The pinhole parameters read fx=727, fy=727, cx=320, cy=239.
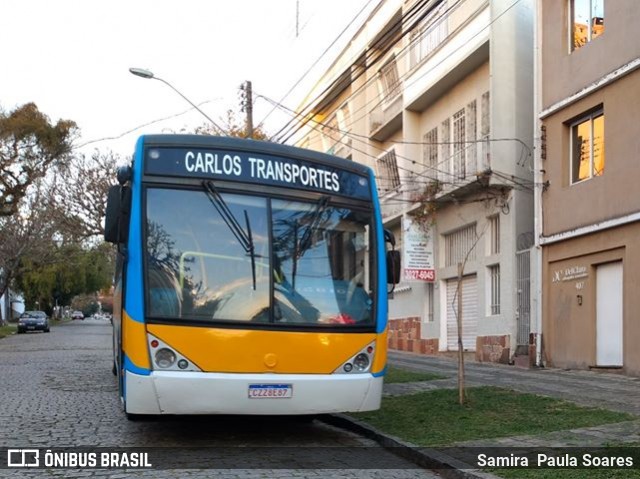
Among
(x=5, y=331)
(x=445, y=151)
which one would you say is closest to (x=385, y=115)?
(x=445, y=151)

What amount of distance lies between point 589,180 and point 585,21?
11.1 ft

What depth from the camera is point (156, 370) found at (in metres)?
6.57

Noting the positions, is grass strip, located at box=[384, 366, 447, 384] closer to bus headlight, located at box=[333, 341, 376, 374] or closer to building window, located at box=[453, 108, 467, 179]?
bus headlight, located at box=[333, 341, 376, 374]

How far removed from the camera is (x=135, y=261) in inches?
269

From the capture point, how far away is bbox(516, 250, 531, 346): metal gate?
16.3 metres

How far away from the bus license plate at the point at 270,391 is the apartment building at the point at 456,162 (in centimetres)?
807

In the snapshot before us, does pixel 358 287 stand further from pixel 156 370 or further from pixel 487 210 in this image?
pixel 487 210

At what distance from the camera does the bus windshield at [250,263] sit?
269 inches

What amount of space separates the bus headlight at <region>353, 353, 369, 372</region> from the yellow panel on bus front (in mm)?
74

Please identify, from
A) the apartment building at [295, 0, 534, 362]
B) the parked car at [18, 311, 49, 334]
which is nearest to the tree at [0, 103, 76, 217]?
the parked car at [18, 311, 49, 334]

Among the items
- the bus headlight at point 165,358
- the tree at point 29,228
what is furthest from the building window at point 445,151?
the tree at point 29,228

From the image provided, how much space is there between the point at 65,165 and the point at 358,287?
1170 inches

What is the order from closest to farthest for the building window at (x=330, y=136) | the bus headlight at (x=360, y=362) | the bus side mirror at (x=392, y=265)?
1. the bus headlight at (x=360, y=362)
2. the bus side mirror at (x=392, y=265)
3. the building window at (x=330, y=136)

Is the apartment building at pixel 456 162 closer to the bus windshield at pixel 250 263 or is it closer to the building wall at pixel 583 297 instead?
the building wall at pixel 583 297
